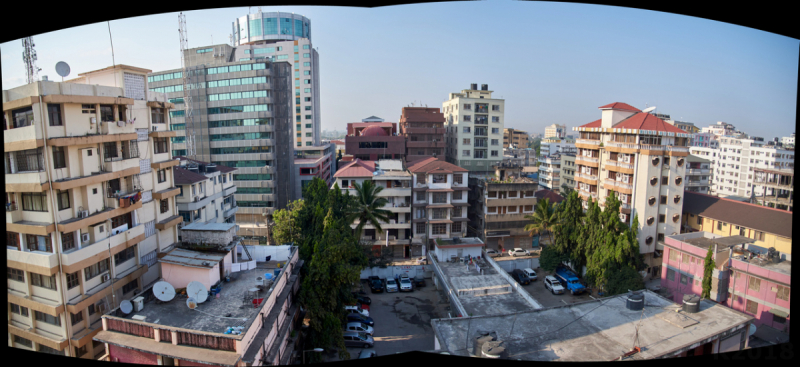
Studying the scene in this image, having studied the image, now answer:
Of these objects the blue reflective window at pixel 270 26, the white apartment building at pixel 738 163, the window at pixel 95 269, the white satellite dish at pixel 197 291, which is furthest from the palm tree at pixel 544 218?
the blue reflective window at pixel 270 26

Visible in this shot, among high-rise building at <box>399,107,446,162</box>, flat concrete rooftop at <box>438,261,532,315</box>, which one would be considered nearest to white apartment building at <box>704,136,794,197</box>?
high-rise building at <box>399,107,446,162</box>

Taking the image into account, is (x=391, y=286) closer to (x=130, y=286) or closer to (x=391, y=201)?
(x=391, y=201)

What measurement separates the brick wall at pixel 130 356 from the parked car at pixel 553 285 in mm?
16940

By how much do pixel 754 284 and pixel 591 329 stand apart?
25.6ft

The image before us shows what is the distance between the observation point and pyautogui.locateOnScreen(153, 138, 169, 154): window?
14711 mm

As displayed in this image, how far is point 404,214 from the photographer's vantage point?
2492 centimetres

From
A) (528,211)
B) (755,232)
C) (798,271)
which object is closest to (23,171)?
(798,271)

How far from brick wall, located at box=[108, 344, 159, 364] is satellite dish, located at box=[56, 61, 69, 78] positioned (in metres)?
6.89

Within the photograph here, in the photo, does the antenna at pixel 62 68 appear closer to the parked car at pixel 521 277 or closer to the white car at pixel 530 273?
the parked car at pixel 521 277

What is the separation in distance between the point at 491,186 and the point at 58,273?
20.4 metres

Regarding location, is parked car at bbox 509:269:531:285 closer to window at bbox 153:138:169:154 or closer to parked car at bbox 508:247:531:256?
parked car at bbox 508:247:531:256

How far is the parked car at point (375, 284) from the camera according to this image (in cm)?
2042

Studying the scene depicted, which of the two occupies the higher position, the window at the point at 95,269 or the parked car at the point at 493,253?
the window at the point at 95,269

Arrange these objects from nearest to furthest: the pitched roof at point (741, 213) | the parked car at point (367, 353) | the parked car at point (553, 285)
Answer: the parked car at point (367, 353) → the pitched roof at point (741, 213) → the parked car at point (553, 285)
